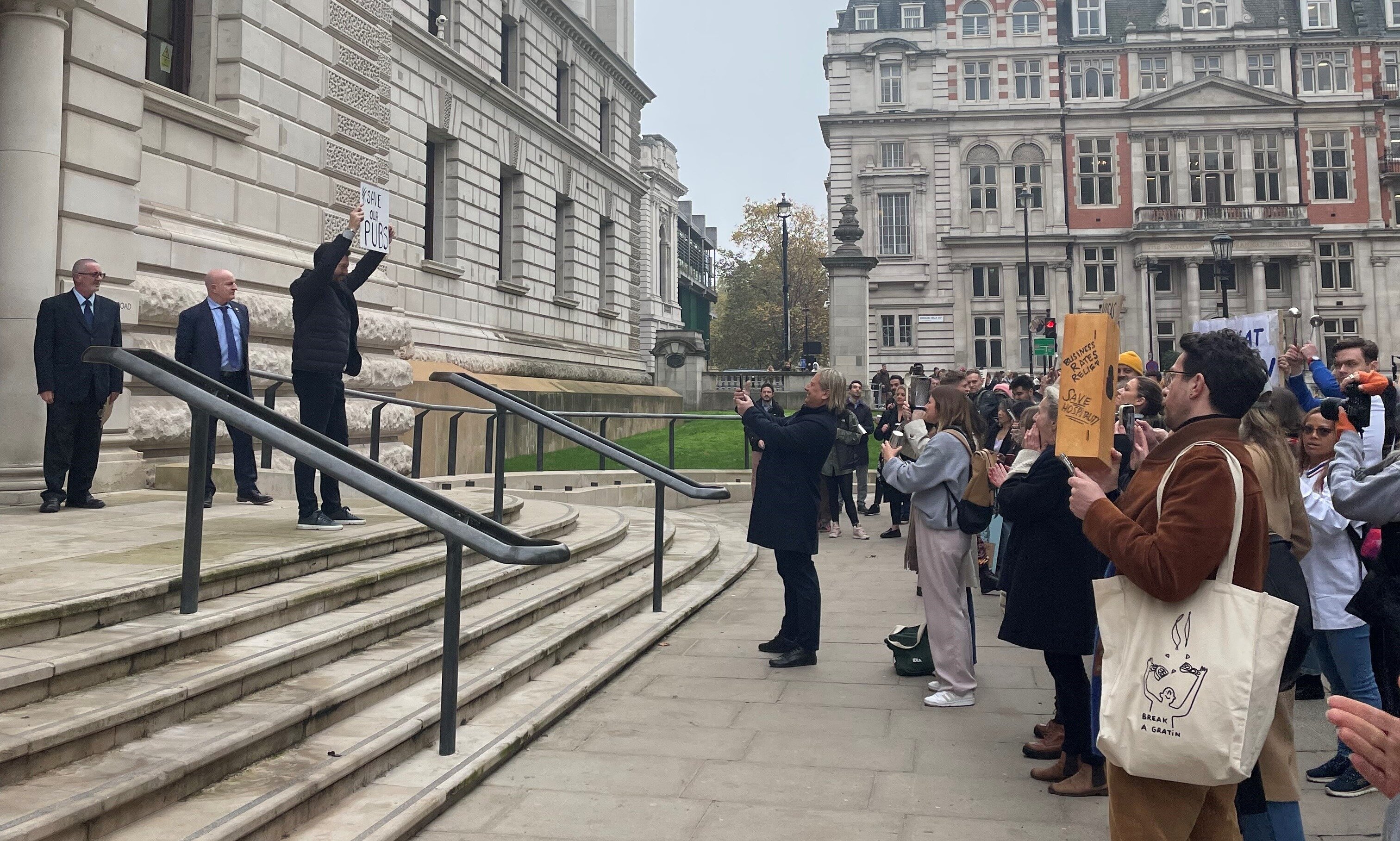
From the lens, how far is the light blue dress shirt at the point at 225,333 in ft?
27.3

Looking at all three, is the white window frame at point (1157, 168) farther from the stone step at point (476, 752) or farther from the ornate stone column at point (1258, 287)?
the stone step at point (476, 752)

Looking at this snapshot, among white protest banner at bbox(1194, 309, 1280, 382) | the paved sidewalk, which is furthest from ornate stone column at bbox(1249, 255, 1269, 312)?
the paved sidewalk

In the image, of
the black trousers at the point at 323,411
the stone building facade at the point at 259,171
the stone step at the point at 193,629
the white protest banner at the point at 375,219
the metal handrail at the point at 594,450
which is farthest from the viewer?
the stone building facade at the point at 259,171

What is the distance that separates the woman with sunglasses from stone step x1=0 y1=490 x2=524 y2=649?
5359mm

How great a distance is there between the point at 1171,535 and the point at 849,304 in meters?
22.3

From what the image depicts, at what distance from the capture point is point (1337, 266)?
159 feet

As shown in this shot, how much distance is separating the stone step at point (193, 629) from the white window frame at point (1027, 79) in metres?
47.5

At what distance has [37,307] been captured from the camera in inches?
326

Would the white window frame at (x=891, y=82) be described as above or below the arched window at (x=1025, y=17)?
below

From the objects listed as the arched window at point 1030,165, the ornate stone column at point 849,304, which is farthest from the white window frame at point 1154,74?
the ornate stone column at point 849,304

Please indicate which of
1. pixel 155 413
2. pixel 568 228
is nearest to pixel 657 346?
pixel 568 228

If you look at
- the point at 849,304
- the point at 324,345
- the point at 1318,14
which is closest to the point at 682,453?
the point at 849,304

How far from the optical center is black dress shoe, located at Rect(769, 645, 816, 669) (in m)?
6.88

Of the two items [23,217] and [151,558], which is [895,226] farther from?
[151,558]
